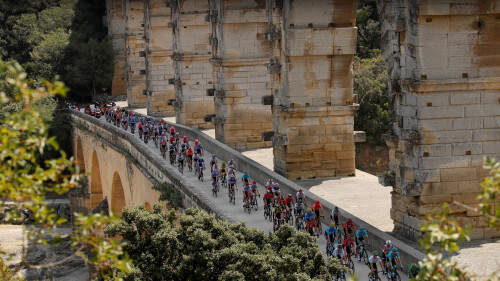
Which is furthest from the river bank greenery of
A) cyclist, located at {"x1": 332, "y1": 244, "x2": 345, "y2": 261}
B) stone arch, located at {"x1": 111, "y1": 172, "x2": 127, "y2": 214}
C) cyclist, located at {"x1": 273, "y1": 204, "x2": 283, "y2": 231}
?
cyclist, located at {"x1": 332, "y1": 244, "x2": 345, "y2": 261}

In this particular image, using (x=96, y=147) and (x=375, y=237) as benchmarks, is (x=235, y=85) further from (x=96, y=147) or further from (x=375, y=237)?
(x=375, y=237)

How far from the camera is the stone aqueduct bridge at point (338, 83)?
16.2m

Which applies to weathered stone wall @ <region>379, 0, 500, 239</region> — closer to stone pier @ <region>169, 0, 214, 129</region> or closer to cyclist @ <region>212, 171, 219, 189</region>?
cyclist @ <region>212, 171, 219, 189</region>

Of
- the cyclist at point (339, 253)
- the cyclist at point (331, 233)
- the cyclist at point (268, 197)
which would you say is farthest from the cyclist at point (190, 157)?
the cyclist at point (339, 253)

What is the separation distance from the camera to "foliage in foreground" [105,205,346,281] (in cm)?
1341

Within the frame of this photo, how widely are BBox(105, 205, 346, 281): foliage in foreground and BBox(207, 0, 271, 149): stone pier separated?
616 inches

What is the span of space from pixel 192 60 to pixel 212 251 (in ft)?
78.7

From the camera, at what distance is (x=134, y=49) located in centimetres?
5125

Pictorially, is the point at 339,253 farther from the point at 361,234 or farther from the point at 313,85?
the point at 313,85

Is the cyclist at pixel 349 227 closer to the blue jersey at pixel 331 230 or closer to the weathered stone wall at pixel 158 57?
the blue jersey at pixel 331 230

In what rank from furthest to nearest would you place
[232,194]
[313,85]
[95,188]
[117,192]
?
[95,188]
[117,192]
[313,85]
[232,194]

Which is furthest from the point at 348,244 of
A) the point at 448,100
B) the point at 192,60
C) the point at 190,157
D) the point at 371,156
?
the point at 192,60

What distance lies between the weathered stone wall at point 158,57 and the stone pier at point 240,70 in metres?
12.8

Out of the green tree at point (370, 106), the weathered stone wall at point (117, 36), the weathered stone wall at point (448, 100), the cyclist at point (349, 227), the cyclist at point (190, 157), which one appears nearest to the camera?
the cyclist at point (349, 227)
